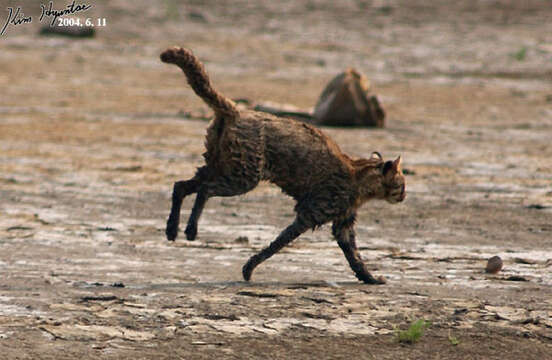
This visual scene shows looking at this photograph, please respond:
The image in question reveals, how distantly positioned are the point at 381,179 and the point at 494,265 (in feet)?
3.82

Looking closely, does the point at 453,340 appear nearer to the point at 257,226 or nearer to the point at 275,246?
the point at 275,246

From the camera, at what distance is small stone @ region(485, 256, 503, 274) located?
27.1 ft

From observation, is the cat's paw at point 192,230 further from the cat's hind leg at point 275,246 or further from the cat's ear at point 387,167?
the cat's ear at point 387,167

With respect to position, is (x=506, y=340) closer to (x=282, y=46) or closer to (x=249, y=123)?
(x=249, y=123)

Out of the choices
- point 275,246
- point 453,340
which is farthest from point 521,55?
point 453,340

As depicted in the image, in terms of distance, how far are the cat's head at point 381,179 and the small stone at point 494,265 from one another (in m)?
0.95

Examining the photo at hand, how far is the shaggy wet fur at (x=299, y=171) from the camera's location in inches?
310

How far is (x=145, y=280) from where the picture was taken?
25.7ft

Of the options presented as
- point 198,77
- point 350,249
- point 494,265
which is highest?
point 198,77

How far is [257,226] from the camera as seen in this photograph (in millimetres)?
10203

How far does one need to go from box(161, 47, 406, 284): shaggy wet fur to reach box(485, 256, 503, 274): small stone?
0.94 metres

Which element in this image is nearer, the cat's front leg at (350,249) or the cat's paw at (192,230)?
the cat's front leg at (350,249)

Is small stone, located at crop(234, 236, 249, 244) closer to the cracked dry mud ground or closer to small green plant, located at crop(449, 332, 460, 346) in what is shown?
the cracked dry mud ground

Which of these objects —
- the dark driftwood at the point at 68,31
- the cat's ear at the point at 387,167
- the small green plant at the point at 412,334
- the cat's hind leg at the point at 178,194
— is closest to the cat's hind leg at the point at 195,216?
the cat's hind leg at the point at 178,194
